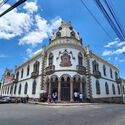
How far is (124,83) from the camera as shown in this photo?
45656 mm

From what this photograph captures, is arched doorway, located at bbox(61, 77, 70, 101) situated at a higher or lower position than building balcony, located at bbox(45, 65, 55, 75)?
Result: lower

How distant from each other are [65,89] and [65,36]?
9.72 metres

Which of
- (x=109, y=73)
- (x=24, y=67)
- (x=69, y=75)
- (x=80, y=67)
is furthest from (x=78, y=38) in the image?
(x=24, y=67)

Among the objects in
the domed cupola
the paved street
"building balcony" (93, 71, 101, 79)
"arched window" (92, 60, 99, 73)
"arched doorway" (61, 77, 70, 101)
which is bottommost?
the paved street

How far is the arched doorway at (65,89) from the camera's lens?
24859mm

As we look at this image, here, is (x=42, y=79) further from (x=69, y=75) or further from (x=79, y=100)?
(x=79, y=100)

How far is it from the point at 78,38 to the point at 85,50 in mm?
2898

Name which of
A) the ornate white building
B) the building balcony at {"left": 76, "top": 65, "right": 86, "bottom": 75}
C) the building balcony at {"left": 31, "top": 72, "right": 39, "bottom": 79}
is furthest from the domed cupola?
the building balcony at {"left": 31, "top": 72, "right": 39, "bottom": 79}

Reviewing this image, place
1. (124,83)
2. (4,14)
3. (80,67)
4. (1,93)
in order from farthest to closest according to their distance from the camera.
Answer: (1,93)
(124,83)
(80,67)
(4,14)

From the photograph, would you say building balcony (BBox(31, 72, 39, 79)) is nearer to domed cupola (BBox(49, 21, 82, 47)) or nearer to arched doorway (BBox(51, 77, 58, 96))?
arched doorway (BBox(51, 77, 58, 96))

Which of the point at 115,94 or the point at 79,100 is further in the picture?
the point at 115,94

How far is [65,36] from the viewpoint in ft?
93.3

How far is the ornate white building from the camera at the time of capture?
25516mm

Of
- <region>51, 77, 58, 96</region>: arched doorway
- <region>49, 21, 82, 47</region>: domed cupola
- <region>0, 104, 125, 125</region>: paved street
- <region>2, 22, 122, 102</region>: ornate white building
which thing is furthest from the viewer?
<region>49, 21, 82, 47</region>: domed cupola
